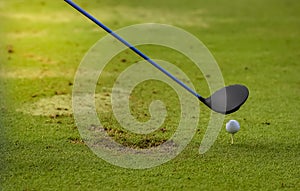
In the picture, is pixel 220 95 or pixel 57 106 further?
pixel 57 106

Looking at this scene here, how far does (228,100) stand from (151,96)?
79 cm

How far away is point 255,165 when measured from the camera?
2.80 metres

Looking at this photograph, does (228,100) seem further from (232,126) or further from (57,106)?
(57,106)

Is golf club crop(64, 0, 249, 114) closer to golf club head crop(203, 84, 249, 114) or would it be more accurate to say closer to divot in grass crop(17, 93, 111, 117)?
golf club head crop(203, 84, 249, 114)

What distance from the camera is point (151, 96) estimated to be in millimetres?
3959

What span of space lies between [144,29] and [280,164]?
3.48m

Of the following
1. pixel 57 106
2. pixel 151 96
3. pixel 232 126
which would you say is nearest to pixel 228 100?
pixel 232 126

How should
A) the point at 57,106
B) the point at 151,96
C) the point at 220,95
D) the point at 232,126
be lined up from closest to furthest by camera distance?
the point at 232,126 → the point at 220,95 → the point at 57,106 → the point at 151,96

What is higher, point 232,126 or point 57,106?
point 232,126

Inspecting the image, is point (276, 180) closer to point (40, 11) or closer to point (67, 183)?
point (67, 183)

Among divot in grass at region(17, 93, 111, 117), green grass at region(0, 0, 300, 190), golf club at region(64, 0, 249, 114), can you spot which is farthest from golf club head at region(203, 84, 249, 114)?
divot in grass at region(17, 93, 111, 117)

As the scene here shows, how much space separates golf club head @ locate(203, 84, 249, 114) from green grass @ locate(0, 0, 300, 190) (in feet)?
0.46

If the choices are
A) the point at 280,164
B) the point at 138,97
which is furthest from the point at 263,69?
the point at 280,164

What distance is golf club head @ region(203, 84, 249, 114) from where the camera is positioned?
3.21m
